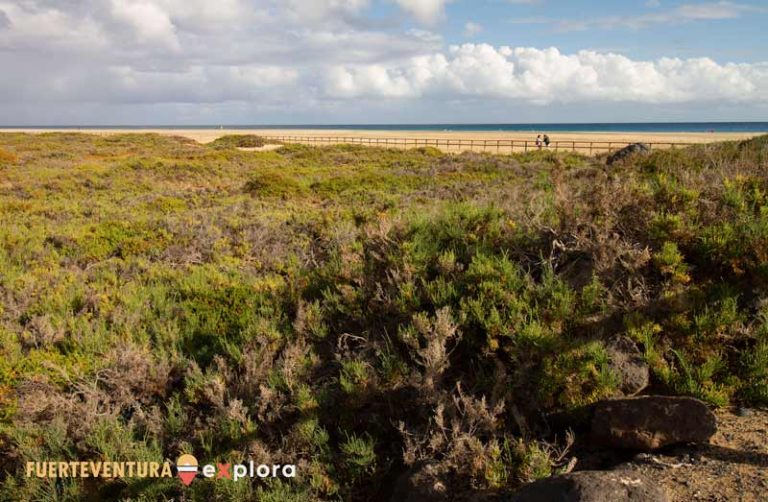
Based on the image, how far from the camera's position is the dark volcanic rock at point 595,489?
2.60 meters

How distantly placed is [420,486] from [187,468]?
1.81 m

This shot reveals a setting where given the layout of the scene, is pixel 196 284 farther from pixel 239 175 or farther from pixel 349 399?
pixel 239 175

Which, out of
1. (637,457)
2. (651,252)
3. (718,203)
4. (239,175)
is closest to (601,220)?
(651,252)

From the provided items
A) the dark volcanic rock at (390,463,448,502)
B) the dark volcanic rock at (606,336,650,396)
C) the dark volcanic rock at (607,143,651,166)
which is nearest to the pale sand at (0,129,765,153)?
the dark volcanic rock at (607,143,651,166)

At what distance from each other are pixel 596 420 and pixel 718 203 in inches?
116

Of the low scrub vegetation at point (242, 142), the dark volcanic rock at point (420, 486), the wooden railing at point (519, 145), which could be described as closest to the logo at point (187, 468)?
the dark volcanic rock at point (420, 486)

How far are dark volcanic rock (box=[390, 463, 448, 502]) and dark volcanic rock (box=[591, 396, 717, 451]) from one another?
3.69ft

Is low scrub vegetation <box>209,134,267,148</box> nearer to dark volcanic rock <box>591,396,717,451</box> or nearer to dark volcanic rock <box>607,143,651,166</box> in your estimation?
dark volcanic rock <box>607,143,651,166</box>

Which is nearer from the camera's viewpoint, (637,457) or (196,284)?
(637,457)

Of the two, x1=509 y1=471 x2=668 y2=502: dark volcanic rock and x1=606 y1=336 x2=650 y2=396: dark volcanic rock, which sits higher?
x1=606 y1=336 x2=650 y2=396: dark volcanic rock

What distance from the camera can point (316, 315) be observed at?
5.22 metres

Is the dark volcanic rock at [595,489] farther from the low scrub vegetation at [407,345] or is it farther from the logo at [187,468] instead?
the logo at [187,468]

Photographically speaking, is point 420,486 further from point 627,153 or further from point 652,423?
point 627,153

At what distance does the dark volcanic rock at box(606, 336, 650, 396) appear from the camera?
12.3 feet
